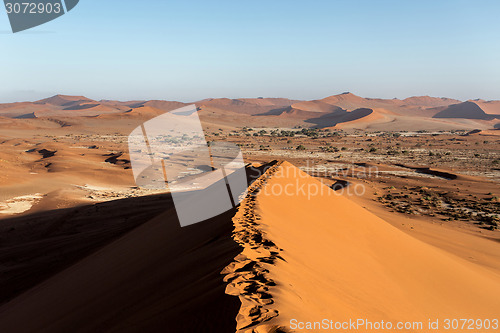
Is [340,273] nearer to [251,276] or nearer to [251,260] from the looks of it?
[251,260]

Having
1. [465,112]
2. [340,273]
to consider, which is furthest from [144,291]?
[465,112]

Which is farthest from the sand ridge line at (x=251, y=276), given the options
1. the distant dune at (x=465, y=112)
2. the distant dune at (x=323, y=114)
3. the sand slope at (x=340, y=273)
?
the distant dune at (x=465, y=112)

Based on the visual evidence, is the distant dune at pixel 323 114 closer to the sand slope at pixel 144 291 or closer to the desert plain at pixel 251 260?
the desert plain at pixel 251 260

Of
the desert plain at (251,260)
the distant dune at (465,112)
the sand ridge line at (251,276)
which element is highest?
the sand ridge line at (251,276)

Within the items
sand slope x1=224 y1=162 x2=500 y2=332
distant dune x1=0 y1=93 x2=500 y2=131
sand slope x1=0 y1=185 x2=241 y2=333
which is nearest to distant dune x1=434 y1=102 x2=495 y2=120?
distant dune x1=0 y1=93 x2=500 y2=131

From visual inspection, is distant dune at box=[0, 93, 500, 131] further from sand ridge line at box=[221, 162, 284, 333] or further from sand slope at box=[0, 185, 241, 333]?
sand ridge line at box=[221, 162, 284, 333]

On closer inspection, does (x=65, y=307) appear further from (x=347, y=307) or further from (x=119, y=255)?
(x=347, y=307)
